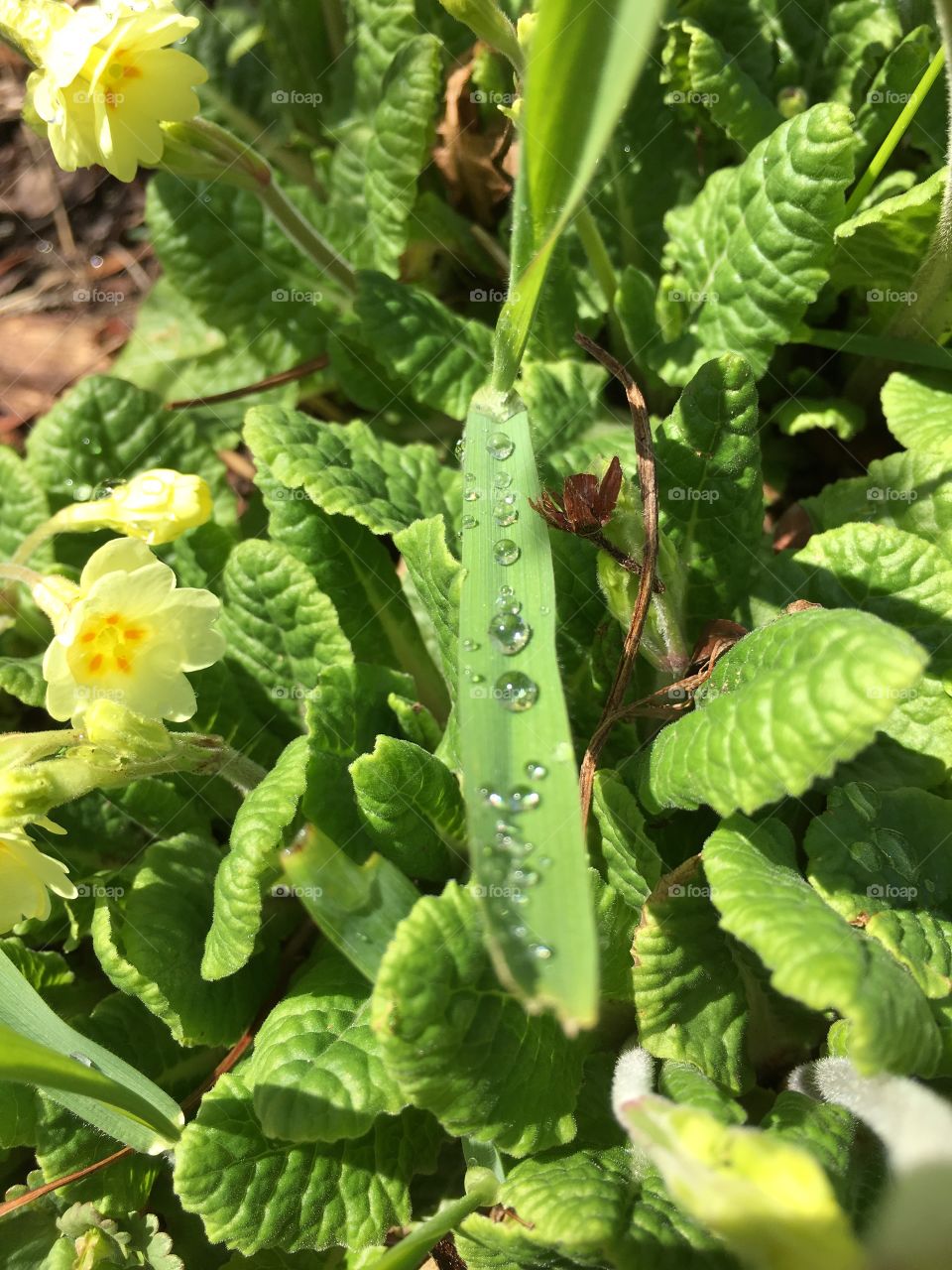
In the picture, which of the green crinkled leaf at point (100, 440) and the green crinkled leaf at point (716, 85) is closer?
the green crinkled leaf at point (716, 85)

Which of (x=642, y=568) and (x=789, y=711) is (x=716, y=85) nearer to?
(x=642, y=568)

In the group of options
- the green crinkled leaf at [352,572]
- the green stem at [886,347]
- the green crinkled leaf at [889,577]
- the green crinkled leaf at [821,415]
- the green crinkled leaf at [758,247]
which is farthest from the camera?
the green crinkled leaf at [821,415]

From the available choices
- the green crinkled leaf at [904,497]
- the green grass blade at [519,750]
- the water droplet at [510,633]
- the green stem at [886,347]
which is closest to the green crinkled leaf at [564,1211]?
the green grass blade at [519,750]

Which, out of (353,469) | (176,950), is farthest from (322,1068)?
(353,469)

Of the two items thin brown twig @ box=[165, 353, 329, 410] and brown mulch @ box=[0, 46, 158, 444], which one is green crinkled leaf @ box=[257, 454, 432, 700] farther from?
brown mulch @ box=[0, 46, 158, 444]

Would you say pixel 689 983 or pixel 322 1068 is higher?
pixel 689 983

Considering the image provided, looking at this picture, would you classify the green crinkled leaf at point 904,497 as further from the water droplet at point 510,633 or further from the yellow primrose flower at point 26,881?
the yellow primrose flower at point 26,881
